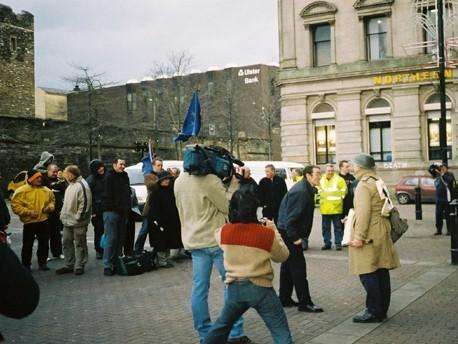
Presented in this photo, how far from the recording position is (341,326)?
6578 mm

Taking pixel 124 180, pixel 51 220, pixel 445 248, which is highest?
pixel 124 180

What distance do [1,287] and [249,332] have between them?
14.7ft

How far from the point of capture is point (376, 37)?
108ft

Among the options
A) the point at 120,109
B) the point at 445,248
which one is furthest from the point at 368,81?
the point at 120,109

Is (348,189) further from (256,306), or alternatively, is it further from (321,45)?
(321,45)

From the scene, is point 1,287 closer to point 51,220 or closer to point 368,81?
point 51,220

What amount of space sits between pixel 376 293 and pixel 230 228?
2.76 m

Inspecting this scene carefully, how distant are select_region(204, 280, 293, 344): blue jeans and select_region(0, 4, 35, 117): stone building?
5083cm

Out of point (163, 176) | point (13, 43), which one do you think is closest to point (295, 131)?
point (163, 176)

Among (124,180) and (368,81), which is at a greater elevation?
(368,81)

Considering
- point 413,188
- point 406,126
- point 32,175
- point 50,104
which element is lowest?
point 413,188

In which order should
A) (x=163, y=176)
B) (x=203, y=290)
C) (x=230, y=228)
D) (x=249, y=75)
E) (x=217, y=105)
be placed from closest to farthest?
(x=230, y=228)
(x=203, y=290)
(x=163, y=176)
(x=217, y=105)
(x=249, y=75)

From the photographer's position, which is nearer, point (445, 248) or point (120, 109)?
point (445, 248)

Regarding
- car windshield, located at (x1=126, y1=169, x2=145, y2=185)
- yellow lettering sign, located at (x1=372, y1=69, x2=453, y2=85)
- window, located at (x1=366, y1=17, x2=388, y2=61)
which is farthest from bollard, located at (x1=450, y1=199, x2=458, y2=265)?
window, located at (x1=366, y1=17, x2=388, y2=61)
